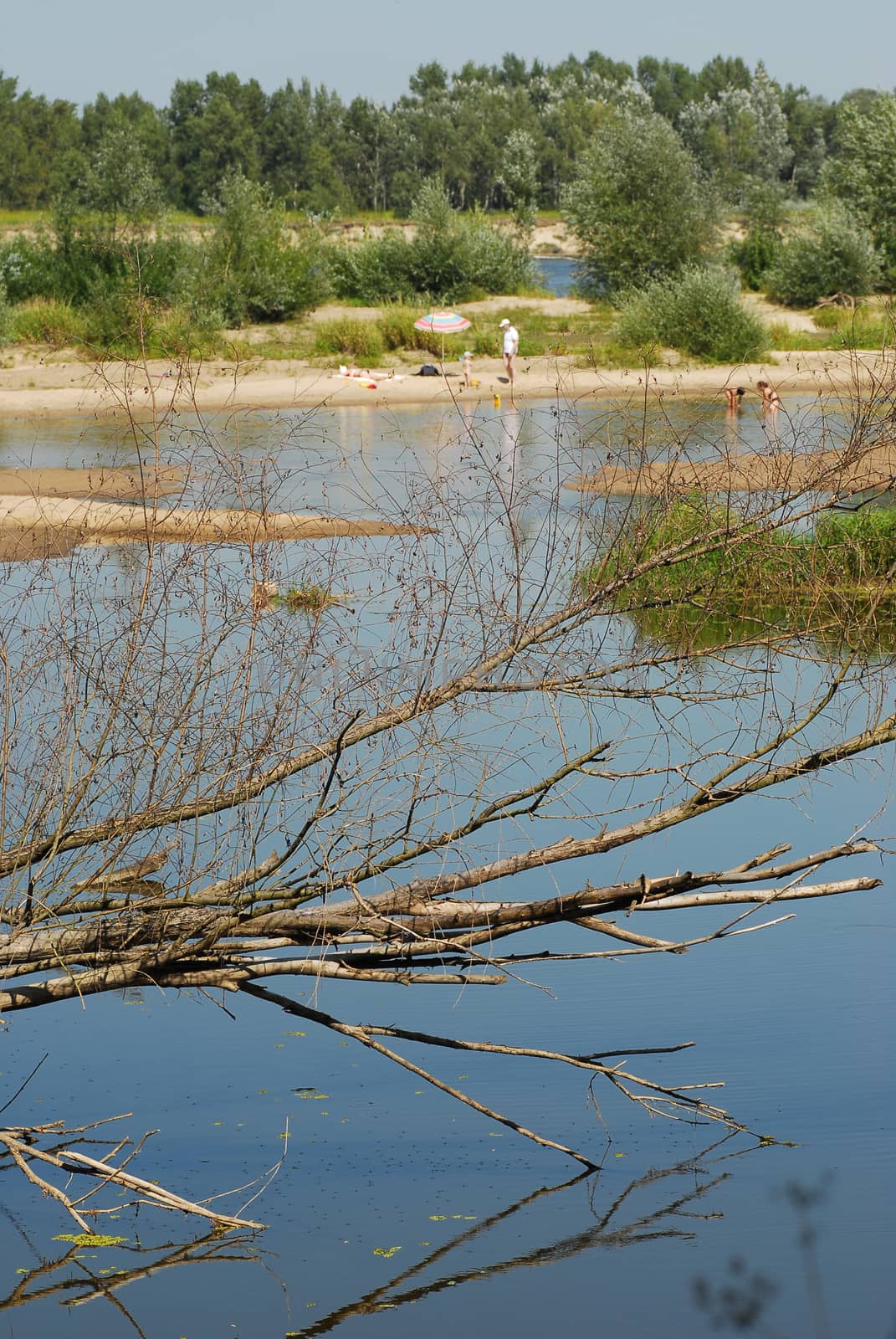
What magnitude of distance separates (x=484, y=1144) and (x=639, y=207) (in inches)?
1569

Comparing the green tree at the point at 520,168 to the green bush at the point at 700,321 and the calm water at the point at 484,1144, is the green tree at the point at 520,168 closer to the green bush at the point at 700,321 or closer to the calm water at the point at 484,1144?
the green bush at the point at 700,321

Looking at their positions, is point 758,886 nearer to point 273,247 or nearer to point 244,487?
point 244,487

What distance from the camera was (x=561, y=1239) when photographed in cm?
555

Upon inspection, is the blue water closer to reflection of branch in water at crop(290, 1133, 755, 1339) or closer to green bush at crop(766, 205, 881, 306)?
green bush at crop(766, 205, 881, 306)

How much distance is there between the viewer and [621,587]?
577cm

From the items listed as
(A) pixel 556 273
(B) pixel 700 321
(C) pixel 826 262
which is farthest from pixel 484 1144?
(A) pixel 556 273

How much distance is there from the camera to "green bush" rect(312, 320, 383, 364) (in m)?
37.9

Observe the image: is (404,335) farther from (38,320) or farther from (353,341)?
(38,320)

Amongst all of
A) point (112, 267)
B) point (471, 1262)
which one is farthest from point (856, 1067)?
point (112, 267)

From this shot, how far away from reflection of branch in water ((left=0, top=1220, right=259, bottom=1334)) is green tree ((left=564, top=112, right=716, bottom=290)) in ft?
129

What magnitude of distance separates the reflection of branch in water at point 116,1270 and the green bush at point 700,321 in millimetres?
31110

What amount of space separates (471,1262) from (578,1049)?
146cm

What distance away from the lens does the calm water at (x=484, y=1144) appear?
5258 mm

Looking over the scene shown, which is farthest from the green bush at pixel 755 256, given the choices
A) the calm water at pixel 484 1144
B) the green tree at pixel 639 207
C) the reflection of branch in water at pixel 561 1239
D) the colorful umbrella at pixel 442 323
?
the reflection of branch in water at pixel 561 1239
